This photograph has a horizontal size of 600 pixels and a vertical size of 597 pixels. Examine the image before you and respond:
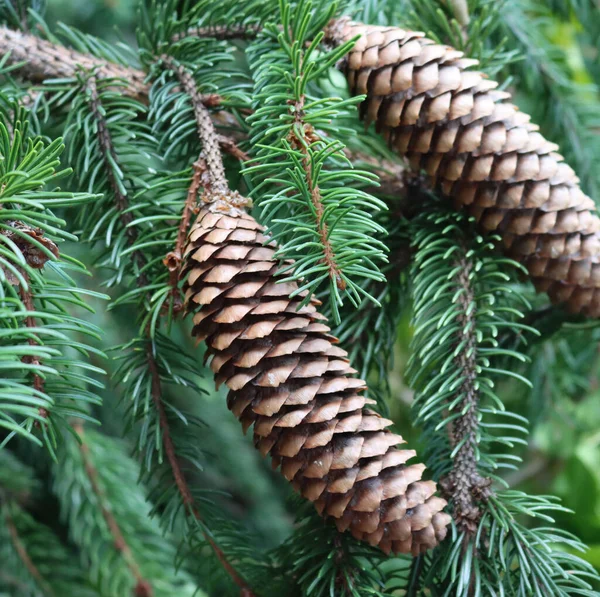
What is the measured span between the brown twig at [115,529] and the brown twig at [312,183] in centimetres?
41

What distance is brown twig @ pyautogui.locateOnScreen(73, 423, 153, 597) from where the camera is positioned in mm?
605

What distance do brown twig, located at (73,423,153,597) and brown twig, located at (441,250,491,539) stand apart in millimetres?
374

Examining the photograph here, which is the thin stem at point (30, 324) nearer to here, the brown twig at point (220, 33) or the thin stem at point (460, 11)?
the brown twig at point (220, 33)

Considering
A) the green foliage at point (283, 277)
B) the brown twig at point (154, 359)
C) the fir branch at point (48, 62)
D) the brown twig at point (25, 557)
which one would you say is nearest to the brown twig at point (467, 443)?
the green foliage at point (283, 277)

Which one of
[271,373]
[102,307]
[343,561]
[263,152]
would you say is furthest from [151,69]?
[102,307]

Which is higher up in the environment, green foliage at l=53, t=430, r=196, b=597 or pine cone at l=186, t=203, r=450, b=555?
pine cone at l=186, t=203, r=450, b=555

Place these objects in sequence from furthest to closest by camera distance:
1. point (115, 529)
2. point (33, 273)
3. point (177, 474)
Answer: point (115, 529) < point (177, 474) < point (33, 273)

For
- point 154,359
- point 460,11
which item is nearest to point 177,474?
point 154,359

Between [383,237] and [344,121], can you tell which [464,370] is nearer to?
[383,237]

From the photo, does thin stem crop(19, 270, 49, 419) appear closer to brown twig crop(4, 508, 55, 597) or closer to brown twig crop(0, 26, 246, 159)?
brown twig crop(0, 26, 246, 159)

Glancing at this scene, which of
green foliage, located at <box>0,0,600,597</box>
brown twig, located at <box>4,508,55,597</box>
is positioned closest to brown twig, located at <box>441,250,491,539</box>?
green foliage, located at <box>0,0,600,597</box>

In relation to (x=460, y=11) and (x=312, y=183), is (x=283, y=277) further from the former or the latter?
(x=460, y=11)

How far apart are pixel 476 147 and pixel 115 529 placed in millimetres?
514

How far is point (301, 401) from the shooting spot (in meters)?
0.34
